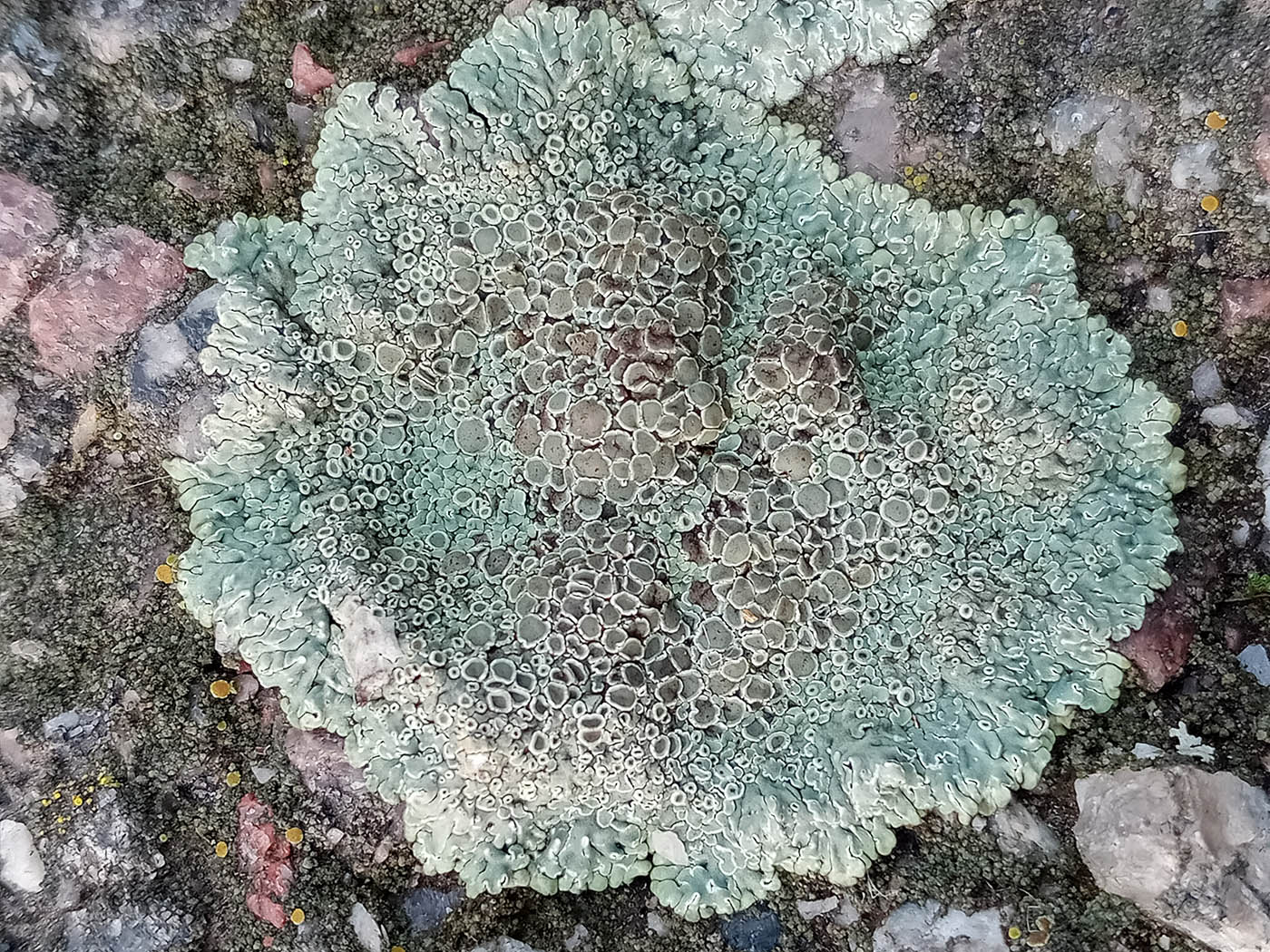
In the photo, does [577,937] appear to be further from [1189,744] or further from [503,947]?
[1189,744]

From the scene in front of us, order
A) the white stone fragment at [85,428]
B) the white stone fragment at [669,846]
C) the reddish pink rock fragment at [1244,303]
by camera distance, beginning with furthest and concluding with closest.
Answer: the white stone fragment at [85,428] < the white stone fragment at [669,846] < the reddish pink rock fragment at [1244,303]

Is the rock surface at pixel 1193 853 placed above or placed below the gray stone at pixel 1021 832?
above

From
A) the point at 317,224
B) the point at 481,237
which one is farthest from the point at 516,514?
the point at 317,224

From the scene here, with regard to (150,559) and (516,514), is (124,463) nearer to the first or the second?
(150,559)

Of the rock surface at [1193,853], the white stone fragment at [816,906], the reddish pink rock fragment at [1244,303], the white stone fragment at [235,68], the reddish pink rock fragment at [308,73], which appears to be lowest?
the white stone fragment at [816,906]

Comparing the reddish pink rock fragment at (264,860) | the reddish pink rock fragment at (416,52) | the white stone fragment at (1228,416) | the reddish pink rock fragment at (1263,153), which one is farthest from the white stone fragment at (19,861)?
the reddish pink rock fragment at (1263,153)

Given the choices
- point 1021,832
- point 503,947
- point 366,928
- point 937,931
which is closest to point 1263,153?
point 1021,832

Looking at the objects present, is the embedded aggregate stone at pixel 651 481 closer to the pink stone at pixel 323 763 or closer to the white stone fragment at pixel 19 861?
the pink stone at pixel 323 763
